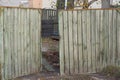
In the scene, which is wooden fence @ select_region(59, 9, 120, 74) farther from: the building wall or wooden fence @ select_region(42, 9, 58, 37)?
the building wall

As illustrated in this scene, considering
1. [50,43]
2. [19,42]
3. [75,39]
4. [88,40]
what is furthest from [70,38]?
[50,43]

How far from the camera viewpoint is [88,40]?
10273mm

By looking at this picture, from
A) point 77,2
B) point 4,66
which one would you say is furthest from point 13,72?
point 77,2

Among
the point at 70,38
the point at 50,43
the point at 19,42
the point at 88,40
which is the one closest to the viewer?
the point at 19,42

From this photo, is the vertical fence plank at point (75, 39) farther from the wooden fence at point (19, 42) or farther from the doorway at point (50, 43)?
the wooden fence at point (19, 42)

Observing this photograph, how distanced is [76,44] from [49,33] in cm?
960

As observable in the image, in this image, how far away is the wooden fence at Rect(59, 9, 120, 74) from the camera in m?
10.0

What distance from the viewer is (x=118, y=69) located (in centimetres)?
1009

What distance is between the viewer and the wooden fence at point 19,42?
933cm

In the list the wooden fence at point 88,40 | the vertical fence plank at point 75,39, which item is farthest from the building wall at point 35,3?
the vertical fence plank at point 75,39

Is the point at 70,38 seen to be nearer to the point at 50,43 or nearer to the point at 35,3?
the point at 50,43

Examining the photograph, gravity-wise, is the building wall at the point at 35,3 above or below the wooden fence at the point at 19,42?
above

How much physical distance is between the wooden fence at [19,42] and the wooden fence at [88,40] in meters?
0.88

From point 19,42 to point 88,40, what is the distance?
213 cm
